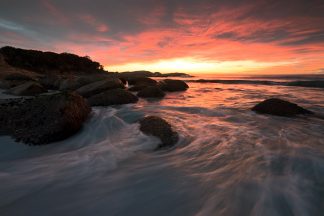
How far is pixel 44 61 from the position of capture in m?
33.5

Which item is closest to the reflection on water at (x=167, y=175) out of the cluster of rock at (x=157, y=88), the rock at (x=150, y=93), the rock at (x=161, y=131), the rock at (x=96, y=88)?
the rock at (x=161, y=131)

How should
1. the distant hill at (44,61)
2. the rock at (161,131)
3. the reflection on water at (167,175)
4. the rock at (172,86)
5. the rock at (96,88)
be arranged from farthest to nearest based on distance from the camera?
the distant hill at (44,61)
the rock at (172,86)
the rock at (96,88)
the rock at (161,131)
the reflection on water at (167,175)

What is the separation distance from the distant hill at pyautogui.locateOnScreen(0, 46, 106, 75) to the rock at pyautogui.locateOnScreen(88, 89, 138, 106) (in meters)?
27.5

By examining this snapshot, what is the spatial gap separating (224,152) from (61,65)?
3668 cm

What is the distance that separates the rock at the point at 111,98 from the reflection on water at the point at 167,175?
3.23 meters

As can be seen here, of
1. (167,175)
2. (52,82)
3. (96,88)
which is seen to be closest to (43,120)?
(167,175)

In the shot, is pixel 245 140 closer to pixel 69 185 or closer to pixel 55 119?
pixel 69 185

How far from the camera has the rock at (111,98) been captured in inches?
321

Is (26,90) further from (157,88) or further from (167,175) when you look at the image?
(167,175)

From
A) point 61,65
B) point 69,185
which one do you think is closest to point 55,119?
point 69,185

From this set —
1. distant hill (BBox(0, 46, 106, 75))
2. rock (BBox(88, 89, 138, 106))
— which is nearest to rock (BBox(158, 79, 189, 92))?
rock (BBox(88, 89, 138, 106))

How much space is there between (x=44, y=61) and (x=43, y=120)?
3449 centimetres

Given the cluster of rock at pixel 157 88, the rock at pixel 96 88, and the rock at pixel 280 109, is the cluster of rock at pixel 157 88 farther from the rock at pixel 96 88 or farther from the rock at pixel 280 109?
the rock at pixel 280 109

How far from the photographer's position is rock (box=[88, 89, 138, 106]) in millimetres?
8148
